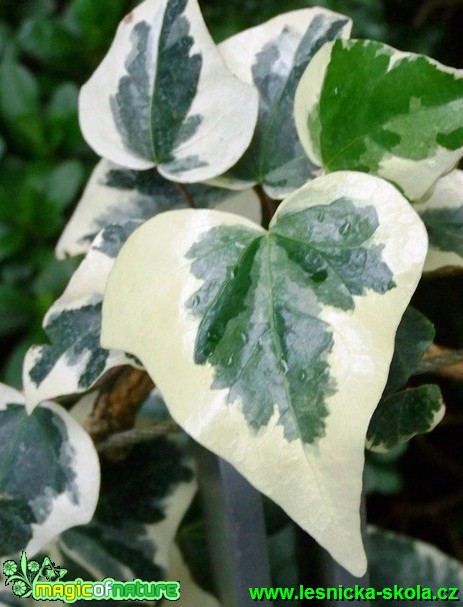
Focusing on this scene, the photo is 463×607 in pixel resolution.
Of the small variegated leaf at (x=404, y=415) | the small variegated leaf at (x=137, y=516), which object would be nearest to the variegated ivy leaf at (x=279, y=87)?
the small variegated leaf at (x=404, y=415)

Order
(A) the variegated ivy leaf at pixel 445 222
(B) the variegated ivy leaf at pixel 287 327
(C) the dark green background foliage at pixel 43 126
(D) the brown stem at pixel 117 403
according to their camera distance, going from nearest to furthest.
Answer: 1. (B) the variegated ivy leaf at pixel 287 327
2. (A) the variegated ivy leaf at pixel 445 222
3. (D) the brown stem at pixel 117 403
4. (C) the dark green background foliage at pixel 43 126

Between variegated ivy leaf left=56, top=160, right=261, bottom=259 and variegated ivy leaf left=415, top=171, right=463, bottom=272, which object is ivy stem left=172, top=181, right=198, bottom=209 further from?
variegated ivy leaf left=415, top=171, right=463, bottom=272

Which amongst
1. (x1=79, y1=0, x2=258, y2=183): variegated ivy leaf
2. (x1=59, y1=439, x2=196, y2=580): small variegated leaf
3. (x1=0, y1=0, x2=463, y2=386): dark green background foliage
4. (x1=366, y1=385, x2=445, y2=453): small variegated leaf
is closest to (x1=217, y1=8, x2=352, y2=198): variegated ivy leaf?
(x1=79, y1=0, x2=258, y2=183): variegated ivy leaf

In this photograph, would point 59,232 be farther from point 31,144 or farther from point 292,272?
point 292,272

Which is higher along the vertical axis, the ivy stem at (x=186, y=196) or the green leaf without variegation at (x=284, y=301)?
the green leaf without variegation at (x=284, y=301)

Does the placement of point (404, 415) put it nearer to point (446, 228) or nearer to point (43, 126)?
point (446, 228)

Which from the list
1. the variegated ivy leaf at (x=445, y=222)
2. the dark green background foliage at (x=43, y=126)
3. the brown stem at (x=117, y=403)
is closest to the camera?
the variegated ivy leaf at (x=445, y=222)

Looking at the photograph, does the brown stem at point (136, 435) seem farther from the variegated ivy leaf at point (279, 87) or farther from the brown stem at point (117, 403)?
the variegated ivy leaf at point (279, 87)
